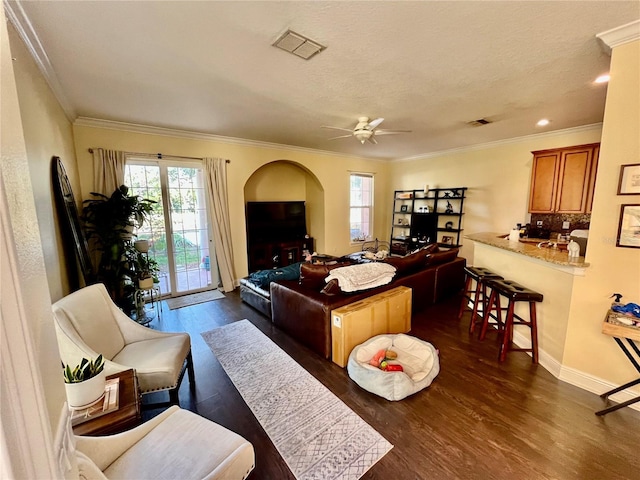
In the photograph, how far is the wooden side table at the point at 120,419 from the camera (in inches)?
48.9

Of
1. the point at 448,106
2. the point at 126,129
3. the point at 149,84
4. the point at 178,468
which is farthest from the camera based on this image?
the point at 126,129

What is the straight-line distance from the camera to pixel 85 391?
4.31 feet

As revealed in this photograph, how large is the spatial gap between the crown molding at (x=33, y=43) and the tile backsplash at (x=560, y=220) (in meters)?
6.67

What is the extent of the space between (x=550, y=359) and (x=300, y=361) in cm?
239

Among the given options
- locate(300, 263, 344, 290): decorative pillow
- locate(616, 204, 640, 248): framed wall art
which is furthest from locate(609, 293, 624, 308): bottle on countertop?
locate(300, 263, 344, 290): decorative pillow

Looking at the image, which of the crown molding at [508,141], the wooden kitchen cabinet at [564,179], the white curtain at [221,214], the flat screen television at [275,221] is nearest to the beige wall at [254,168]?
the white curtain at [221,214]

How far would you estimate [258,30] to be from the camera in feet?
6.23

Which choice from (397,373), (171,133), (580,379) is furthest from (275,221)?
(580,379)

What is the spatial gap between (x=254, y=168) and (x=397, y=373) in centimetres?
436

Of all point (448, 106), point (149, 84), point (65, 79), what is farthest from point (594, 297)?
point (65, 79)

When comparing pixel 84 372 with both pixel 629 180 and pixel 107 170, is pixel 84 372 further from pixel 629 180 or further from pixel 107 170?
pixel 629 180

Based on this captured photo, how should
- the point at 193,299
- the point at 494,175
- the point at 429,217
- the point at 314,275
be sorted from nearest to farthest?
the point at 314,275
the point at 193,299
the point at 494,175
the point at 429,217

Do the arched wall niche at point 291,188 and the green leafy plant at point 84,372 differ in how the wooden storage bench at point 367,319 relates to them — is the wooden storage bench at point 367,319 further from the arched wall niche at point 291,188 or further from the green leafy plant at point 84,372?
the arched wall niche at point 291,188

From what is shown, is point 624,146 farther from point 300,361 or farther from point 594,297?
point 300,361
